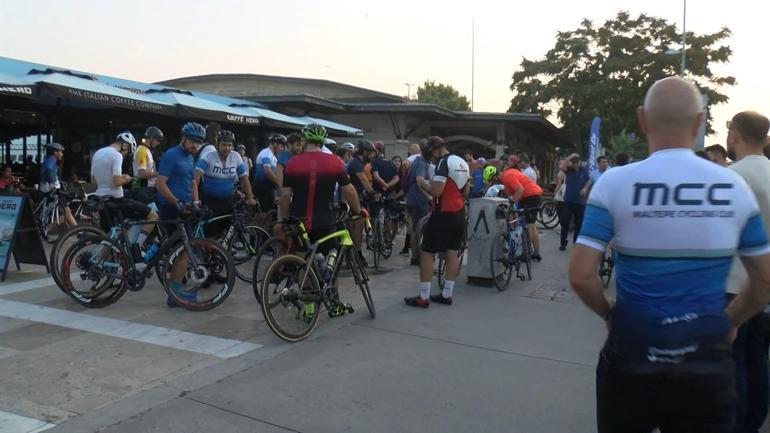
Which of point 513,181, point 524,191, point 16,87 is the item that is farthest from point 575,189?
point 16,87

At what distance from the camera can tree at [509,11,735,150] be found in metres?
33.1

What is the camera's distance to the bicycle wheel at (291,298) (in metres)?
5.02

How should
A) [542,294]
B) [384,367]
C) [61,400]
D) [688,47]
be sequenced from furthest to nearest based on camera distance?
1. [688,47]
2. [542,294]
3. [384,367]
4. [61,400]

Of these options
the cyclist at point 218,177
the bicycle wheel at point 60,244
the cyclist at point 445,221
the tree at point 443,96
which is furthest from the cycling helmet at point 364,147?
the tree at point 443,96

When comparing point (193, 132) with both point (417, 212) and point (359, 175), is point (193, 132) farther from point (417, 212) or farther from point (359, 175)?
point (417, 212)

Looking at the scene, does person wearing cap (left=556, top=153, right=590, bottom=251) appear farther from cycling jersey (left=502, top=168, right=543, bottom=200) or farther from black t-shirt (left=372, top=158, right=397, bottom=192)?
black t-shirt (left=372, top=158, right=397, bottom=192)

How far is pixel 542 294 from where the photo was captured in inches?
298

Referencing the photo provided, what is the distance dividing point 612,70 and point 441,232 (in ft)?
Result: 104

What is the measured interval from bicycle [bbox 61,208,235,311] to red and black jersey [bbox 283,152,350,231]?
3.25 ft

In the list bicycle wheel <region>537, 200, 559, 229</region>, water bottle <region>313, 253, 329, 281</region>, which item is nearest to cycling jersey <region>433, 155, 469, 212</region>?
→ water bottle <region>313, 253, 329, 281</region>

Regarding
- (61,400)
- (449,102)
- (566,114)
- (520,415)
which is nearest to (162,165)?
→ (61,400)

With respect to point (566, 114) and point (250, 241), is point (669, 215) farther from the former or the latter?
point (566, 114)

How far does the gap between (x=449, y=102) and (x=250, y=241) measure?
6266 cm

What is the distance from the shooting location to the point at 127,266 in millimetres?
6027
